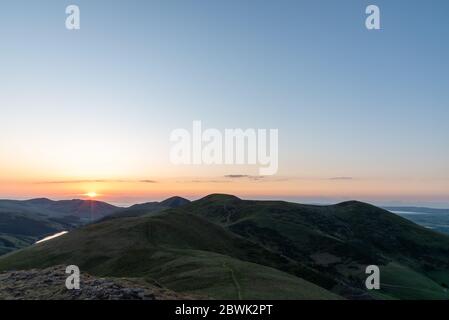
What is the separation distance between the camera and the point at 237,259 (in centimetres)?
8906

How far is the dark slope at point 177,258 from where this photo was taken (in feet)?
172

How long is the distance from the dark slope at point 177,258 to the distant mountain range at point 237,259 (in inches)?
6.1

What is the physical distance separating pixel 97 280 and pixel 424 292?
107772mm

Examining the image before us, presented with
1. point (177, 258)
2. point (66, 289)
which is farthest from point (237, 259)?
point (66, 289)

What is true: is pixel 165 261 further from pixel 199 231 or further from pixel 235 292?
Answer: pixel 199 231

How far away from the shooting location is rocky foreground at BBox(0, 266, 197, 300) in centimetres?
3244

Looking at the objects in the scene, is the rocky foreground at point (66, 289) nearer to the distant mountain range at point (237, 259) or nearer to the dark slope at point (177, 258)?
the distant mountain range at point (237, 259)

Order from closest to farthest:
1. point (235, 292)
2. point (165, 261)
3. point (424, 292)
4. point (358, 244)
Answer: point (235, 292) → point (165, 261) → point (424, 292) → point (358, 244)

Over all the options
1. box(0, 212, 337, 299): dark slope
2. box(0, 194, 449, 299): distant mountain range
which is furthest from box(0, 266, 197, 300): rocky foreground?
box(0, 212, 337, 299): dark slope

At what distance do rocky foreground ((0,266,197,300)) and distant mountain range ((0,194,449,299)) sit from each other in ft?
26.7

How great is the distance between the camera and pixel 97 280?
37.8m

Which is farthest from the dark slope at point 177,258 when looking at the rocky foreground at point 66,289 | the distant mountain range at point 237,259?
the rocky foreground at point 66,289
